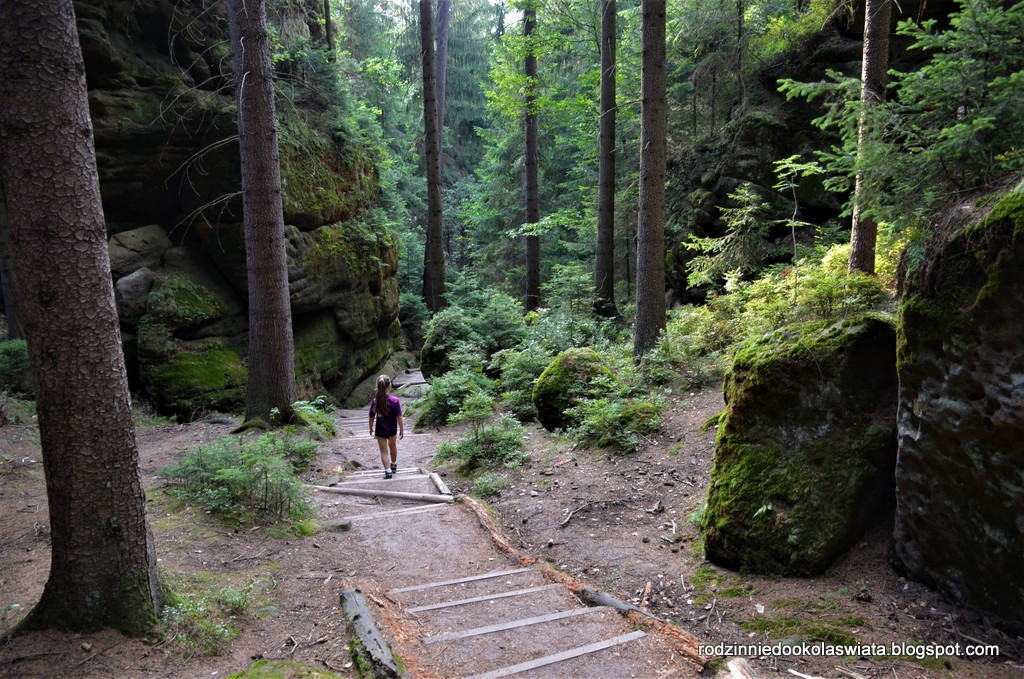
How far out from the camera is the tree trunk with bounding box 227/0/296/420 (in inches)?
398

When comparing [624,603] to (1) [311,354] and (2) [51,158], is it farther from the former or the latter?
(1) [311,354]

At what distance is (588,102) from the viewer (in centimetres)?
1789

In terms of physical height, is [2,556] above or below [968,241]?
below

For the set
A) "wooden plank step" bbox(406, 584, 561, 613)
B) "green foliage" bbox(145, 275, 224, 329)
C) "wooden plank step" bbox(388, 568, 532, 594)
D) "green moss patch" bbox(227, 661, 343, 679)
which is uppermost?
"green foliage" bbox(145, 275, 224, 329)

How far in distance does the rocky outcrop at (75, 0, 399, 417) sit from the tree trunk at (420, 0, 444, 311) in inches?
182

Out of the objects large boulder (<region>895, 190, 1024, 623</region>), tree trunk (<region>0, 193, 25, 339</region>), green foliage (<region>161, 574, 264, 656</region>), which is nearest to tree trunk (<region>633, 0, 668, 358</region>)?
large boulder (<region>895, 190, 1024, 623</region>)

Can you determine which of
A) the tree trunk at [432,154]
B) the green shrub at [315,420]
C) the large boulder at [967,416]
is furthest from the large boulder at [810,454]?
the tree trunk at [432,154]

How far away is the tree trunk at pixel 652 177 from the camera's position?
1048 centimetres

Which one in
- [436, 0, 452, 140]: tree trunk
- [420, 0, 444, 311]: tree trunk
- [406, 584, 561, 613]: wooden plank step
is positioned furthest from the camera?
[436, 0, 452, 140]: tree trunk

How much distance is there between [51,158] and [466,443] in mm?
6845

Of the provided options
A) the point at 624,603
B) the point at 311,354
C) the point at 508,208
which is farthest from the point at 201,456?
the point at 508,208

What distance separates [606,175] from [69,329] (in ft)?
45.4

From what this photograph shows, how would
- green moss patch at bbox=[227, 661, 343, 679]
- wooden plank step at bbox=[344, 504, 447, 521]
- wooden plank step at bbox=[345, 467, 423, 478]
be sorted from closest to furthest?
green moss patch at bbox=[227, 661, 343, 679], wooden plank step at bbox=[344, 504, 447, 521], wooden plank step at bbox=[345, 467, 423, 478]

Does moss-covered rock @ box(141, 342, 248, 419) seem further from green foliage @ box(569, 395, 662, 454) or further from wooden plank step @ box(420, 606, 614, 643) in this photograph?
wooden plank step @ box(420, 606, 614, 643)
